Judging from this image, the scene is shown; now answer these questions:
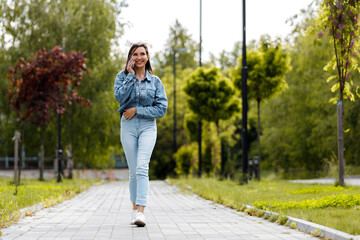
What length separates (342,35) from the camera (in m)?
13.4

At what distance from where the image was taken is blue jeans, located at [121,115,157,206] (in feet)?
23.9

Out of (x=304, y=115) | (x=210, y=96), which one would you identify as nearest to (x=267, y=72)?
(x=210, y=96)

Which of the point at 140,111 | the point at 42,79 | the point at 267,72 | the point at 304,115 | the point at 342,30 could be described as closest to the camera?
the point at 140,111

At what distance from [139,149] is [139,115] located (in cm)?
43

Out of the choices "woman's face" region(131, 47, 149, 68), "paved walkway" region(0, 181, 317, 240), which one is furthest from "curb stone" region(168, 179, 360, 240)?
"woman's face" region(131, 47, 149, 68)

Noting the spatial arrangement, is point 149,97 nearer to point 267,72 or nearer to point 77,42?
point 267,72

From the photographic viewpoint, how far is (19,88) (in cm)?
1900

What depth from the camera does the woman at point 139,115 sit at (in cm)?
730

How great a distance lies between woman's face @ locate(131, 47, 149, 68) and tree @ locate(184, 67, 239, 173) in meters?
18.8

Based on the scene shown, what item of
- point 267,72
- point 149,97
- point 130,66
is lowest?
point 149,97

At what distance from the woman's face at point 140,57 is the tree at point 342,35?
6617 mm

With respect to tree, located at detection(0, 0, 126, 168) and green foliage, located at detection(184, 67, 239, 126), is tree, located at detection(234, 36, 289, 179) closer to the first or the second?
green foliage, located at detection(184, 67, 239, 126)

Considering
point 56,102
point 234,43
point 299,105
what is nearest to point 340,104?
point 56,102

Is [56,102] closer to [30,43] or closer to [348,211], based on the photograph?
[30,43]
